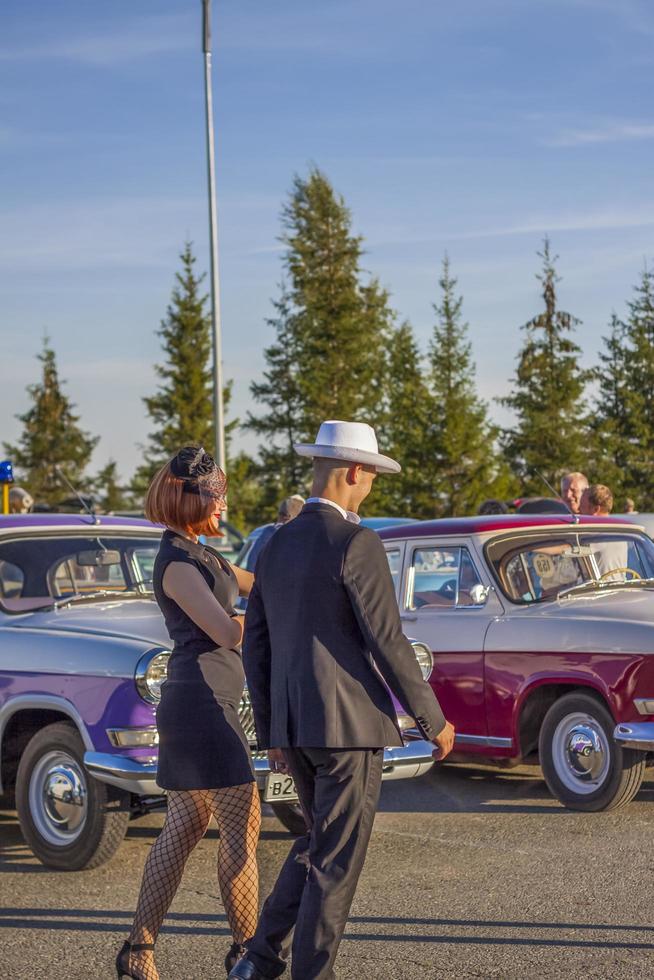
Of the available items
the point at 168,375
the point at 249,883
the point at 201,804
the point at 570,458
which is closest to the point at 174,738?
the point at 201,804

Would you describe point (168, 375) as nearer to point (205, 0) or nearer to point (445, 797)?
point (205, 0)

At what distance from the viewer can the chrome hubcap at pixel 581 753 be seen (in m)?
8.24

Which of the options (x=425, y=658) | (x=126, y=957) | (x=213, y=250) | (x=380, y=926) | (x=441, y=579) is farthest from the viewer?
(x=213, y=250)

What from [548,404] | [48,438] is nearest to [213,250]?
[548,404]

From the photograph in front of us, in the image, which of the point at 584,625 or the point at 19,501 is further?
the point at 19,501

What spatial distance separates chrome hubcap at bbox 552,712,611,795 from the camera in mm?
8242

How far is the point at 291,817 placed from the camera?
24.9 feet

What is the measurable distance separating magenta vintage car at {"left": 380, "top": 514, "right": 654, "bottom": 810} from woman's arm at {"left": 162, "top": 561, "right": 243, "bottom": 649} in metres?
3.77

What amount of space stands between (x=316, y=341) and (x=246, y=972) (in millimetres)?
55582

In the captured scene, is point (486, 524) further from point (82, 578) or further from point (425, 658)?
point (82, 578)

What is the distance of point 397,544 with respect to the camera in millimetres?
9867

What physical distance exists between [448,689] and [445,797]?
69 centimetres

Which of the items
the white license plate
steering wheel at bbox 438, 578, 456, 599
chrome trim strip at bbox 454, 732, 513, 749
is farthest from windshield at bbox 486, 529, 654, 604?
the white license plate

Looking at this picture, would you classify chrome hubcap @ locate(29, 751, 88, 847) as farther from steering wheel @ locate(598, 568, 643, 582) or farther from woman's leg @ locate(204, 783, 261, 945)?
steering wheel @ locate(598, 568, 643, 582)
